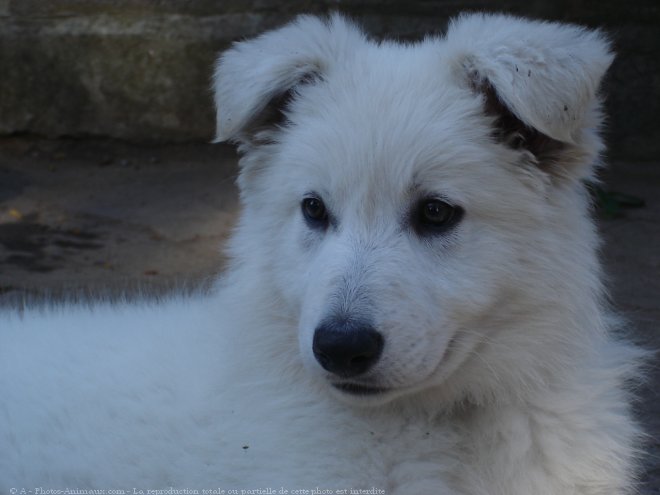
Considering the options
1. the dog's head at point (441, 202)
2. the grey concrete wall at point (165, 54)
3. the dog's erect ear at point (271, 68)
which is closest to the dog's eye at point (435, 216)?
the dog's head at point (441, 202)

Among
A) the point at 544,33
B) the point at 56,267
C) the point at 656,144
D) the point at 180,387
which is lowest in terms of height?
the point at 56,267

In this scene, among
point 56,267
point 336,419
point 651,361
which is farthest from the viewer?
point 56,267

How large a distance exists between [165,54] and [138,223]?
166cm

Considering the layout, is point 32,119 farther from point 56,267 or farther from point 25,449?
point 25,449

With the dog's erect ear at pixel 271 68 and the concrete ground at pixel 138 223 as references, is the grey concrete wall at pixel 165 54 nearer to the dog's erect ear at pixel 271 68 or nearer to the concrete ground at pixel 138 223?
the concrete ground at pixel 138 223

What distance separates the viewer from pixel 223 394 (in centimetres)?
343

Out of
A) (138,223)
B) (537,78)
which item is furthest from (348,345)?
(138,223)

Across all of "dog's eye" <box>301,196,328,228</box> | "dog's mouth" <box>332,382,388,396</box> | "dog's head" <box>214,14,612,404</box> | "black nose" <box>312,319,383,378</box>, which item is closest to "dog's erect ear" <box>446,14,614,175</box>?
"dog's head" <box>214,14,612,404</box>

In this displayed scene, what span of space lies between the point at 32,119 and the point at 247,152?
5.08 meters

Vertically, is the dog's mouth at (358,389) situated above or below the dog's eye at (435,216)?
below

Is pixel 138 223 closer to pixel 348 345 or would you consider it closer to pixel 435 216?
pixel 435 216

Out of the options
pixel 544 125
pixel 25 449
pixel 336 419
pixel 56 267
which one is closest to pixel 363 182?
A: pixel 544 125

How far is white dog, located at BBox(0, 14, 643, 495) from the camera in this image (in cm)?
306

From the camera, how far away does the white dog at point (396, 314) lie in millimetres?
3057
